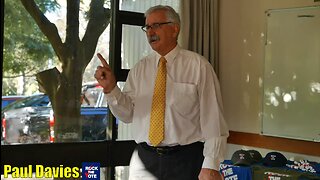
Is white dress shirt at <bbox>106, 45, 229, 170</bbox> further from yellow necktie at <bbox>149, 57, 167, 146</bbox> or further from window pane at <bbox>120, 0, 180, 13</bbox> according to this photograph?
window pane at <bbox>120, 0, 180, 13</bbox>

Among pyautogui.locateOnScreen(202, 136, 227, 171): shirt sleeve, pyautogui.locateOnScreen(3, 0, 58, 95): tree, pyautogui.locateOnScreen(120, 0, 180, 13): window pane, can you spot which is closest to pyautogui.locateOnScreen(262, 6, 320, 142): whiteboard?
pyautogui.locateOnScreen(120, 0, 180, 13): window pane

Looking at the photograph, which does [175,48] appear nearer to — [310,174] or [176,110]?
[176,110]

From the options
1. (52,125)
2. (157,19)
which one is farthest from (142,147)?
(52,125)

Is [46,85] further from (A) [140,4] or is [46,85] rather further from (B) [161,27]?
(B) [161,27]

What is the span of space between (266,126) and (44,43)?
2.11 meters

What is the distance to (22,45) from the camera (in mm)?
3217

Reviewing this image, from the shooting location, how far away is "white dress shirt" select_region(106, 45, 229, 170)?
207 cm

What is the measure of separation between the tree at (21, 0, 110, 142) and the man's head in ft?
4.49

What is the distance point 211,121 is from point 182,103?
0.66ft

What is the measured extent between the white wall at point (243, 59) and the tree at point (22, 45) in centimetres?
175

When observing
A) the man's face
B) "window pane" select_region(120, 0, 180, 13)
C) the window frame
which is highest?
"window pane" select_region(120, 0, 180, 13)

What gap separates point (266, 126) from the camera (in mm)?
3785

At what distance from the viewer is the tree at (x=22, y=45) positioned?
316 cm

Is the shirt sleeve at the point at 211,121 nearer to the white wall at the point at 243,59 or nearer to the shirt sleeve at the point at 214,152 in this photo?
the shirt sleeve at the point at 214,152
